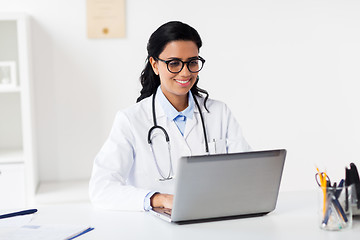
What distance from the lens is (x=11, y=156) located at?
314 cm

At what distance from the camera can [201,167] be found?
153 cm

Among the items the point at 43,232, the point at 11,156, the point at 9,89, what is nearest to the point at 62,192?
the point at 11,156

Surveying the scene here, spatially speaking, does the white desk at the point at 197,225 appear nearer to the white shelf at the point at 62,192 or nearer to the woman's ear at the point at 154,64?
the woman's ear at the point at 154,64

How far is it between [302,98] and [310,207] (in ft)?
6.12

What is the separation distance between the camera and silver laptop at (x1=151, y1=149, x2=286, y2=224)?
1.53 m

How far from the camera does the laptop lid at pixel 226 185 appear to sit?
153 centimetres

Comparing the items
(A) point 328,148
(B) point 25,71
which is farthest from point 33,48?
(A) point 328,148

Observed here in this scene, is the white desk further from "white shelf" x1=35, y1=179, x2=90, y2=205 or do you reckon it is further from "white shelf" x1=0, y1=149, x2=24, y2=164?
"white shelf" x1=0, y1=149, x2=24, y2=164

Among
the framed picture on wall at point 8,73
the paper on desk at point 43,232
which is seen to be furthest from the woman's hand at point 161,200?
the framed picture on wall at point 8,73

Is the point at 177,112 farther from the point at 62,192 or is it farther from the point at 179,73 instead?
the point at 62,192

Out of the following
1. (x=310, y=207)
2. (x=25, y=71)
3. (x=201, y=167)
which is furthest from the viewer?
(x=25, y=71)

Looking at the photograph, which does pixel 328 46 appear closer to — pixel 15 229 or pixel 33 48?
pixel 33 48

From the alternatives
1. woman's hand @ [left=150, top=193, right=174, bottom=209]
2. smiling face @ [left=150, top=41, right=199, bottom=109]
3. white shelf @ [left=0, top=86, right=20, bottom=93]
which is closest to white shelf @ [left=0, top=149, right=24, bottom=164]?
white shelf @ [left=0, top=86, right=20, bottom=93]

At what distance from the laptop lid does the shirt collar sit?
2.20 feet
